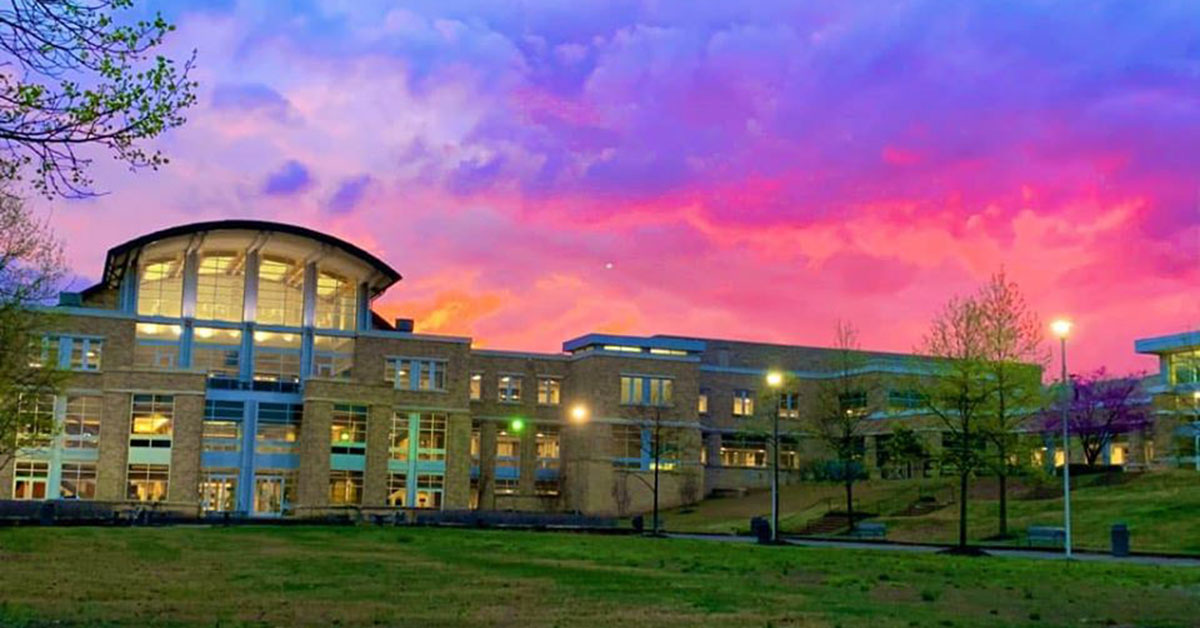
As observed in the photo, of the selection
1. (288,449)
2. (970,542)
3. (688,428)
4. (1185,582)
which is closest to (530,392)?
(688,428)

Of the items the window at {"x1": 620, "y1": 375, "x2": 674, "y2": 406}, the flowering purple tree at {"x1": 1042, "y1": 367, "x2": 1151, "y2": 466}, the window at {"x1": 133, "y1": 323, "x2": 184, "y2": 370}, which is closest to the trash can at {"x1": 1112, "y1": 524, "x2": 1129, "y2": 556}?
the flowering purple tree at {"x1": 1042, "y1": 367, "x2": 1151, "y2": 466}

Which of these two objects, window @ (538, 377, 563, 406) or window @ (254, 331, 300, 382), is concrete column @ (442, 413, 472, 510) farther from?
window @ (538, 377, 563, 406)

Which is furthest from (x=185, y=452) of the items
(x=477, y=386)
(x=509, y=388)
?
(x=509, y=388)

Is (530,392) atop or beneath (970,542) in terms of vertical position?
atop

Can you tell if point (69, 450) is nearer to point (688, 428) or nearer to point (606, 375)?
point (606, 375)

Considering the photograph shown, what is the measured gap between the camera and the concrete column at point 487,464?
86250mm

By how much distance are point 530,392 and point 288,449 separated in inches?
796

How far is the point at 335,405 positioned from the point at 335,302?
9.27 m

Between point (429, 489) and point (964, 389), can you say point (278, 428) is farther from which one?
point (964, 389)

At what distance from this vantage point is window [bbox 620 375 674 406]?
292ft

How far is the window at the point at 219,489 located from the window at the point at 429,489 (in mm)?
11557

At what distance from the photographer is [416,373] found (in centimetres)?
8119

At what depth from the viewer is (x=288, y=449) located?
248ft

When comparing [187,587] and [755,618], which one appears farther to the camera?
[187,587]
